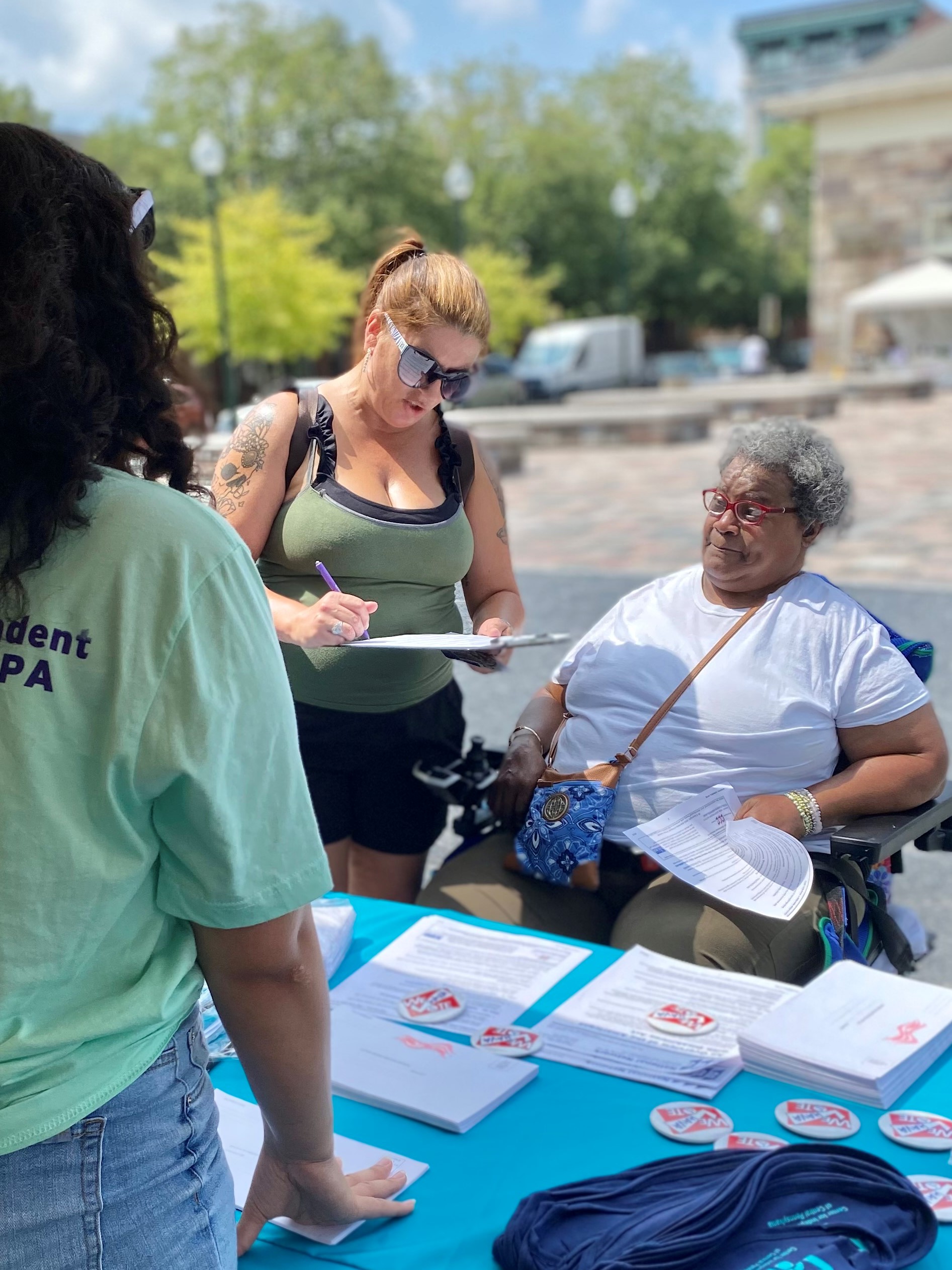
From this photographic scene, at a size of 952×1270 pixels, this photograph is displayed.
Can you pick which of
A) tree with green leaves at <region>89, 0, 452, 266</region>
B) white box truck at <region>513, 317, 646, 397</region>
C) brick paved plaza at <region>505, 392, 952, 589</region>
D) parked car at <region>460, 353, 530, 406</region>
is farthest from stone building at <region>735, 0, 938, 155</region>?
brick paved plaza at <region>505, 392, 952, 589</region>

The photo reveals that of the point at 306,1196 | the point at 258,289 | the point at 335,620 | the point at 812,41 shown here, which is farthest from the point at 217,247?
the point at 812,41

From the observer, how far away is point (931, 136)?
37438mm

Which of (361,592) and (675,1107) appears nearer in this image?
(675,1107)

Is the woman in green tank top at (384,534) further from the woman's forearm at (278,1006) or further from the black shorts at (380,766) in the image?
the woman's forearm at (278,1006)

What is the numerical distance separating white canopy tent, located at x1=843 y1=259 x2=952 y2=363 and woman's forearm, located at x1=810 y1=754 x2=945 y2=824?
104 ft

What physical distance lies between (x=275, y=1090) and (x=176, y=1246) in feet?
0.53

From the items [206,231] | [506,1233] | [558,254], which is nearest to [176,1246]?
[506,1233]

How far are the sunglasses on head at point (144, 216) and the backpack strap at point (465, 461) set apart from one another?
5.26 ft

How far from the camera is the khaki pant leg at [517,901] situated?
2.65 metres

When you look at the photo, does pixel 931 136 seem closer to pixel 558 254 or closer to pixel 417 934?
pixel 558 254

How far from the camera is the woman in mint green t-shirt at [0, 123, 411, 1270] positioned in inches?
40.6

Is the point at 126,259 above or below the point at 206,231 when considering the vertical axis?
below

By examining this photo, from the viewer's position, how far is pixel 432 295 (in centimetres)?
251

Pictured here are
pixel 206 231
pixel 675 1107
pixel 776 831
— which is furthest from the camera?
pixel 206 231
